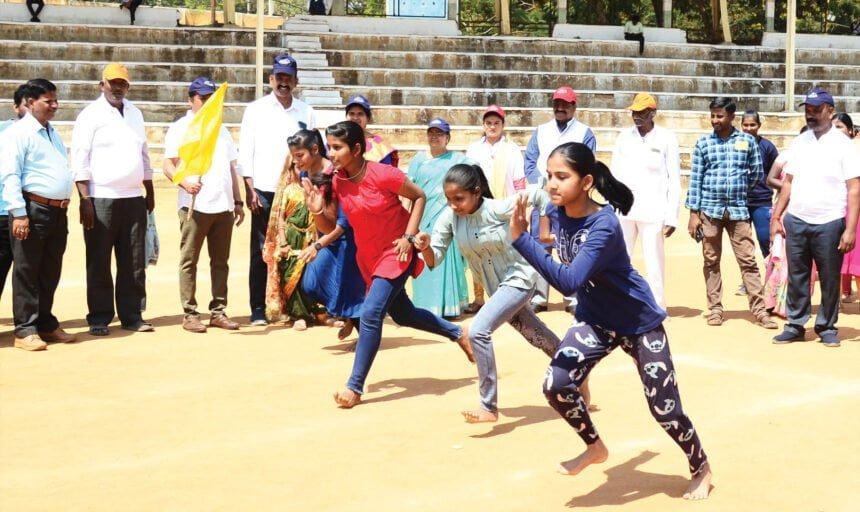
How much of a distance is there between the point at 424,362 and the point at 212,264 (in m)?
2.35

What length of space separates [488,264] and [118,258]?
4.07 meters

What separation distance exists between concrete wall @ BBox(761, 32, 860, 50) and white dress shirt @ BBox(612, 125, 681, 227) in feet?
69.0

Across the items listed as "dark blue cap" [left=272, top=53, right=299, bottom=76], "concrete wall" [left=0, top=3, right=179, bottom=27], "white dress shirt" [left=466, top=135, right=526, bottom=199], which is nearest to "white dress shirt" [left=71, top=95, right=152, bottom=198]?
"dark blue cap" [left=272, top=53, right=299, bottom=76]

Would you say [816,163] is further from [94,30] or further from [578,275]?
[94,30]

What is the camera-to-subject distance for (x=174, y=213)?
16.3 metres

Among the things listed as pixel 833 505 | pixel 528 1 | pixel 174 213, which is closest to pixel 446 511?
pixel 833 505

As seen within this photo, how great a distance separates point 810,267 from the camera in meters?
8.84

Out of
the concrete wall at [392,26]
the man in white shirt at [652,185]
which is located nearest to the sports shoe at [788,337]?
the man in white shirt at [652,185]

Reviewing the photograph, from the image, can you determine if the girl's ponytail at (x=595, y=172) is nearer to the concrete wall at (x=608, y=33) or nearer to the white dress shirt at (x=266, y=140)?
the white dress shirt at (x=266, y=140)

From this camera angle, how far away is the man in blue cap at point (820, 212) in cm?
854

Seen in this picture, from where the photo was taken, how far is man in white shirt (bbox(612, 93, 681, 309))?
31.4 ft

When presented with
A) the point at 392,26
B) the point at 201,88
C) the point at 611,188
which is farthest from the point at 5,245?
the point at 392,26

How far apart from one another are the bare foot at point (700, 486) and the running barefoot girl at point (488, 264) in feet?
4.85

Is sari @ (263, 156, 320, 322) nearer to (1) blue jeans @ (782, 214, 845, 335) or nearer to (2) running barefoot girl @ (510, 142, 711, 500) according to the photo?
(1) blue jeans @ (782, 214, 845, 335)
